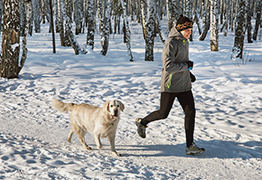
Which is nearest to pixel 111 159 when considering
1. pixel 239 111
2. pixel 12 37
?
pixel 239 111

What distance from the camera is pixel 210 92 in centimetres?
704

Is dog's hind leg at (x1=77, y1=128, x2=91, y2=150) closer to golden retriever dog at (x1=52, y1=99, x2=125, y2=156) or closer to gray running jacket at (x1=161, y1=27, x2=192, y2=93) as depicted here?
golden retriever dog at (x1=52, y1=99, x2=125, y2=156)

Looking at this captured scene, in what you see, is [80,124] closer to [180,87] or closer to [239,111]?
[180,87]

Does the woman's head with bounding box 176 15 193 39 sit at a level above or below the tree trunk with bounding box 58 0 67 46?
below

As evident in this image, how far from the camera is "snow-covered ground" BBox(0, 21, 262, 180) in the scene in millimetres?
3066

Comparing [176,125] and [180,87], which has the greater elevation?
[180,87]

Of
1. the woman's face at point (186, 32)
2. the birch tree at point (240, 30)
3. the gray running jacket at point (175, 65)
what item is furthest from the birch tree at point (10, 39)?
the birch tree at point (240, 30)

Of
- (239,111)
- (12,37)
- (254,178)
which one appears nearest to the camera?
(254,178)

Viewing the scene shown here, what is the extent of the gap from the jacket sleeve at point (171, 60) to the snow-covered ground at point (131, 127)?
1378 mm

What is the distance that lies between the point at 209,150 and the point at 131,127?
1671 mm

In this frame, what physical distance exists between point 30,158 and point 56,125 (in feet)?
5.60

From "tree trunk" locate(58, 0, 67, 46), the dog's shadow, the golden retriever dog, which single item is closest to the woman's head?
the golden retriever dog

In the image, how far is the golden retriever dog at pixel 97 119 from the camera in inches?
137

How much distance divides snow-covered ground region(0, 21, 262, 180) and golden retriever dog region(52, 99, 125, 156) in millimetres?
257
